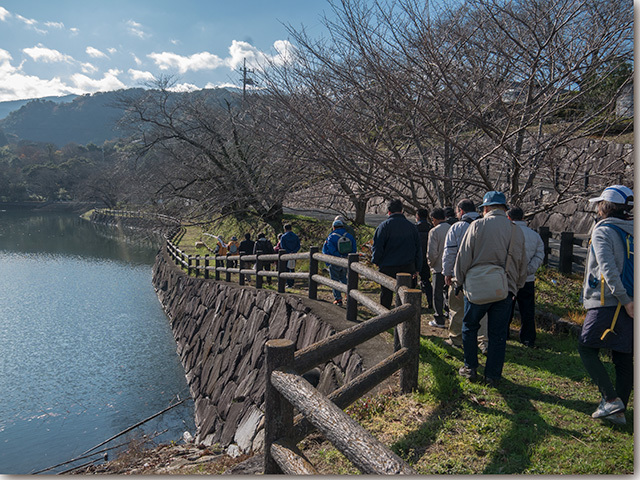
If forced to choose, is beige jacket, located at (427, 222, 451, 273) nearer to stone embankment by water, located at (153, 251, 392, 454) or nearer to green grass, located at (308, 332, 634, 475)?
stone embankment by water, located at (153, 251, 392, 454)

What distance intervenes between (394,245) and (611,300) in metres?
2.93

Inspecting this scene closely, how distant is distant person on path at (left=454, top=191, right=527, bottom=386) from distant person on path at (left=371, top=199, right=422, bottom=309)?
180 cm

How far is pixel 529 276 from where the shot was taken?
5.38 metres

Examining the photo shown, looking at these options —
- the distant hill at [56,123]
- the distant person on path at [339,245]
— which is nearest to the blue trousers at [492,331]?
the distant person on path at [339,245]

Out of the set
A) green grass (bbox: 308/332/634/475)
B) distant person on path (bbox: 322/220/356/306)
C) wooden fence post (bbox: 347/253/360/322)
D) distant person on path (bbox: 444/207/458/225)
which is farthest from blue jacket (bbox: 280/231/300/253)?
green grass (bbox: 308/332/634/475)

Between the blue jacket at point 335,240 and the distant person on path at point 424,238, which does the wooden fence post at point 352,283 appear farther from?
the blue jacket at point 335,240

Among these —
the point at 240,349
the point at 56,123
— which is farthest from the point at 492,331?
the point at 56,123

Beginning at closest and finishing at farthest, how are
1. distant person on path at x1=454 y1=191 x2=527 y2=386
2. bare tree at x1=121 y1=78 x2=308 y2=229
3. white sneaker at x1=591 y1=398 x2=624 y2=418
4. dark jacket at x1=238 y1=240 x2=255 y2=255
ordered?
white sneaker at x1=591 y1=398 x2=624 y2=418 → distant person on path at x1=454 y1=191 x2=527 y2=386 → dark jacket at x1=238 y1=240 x2=255 y2=255 → bare tree at x1=121 y1=78 x2=308 y2=229

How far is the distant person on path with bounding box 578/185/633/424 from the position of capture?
3076mm

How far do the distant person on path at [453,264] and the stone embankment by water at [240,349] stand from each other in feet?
2.61

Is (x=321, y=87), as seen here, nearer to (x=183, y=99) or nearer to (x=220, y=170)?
(x=220, y=170)

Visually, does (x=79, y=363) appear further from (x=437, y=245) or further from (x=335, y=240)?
(x=437, y=245)

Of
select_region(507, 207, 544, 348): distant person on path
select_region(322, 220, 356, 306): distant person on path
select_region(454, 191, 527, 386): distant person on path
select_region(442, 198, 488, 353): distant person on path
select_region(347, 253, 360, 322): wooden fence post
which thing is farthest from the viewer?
select_region(322, 220, 356, 306): distant person on path

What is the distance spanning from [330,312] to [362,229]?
26.5 feet
